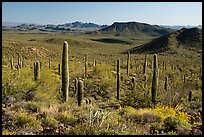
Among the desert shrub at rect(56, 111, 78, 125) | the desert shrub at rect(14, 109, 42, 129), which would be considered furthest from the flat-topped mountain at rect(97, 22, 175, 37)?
the desert shrub at rect(14, 109, 42, 129)

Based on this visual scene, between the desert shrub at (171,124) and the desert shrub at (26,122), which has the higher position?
the desert shrub at (26,122)

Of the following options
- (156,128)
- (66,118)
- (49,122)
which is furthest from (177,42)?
(49,122)

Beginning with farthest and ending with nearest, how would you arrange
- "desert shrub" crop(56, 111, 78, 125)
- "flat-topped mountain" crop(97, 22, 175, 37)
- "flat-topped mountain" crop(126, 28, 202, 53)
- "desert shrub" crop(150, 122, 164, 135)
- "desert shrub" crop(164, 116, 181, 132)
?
"flat-topped mountain" crop(97, 22, 175, 37) → "flat-topped mountain" crop(126, 28, 202, 53) → "desert shrub" crop(56, 111, 78, 125) → "desert shrub" crop(164, 116, 181, 132) → "desert shrub" crop(150, 122, 164, 135)

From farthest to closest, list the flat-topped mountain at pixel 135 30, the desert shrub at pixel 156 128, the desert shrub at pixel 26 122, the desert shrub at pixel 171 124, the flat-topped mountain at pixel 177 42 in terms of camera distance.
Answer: the flat-topped mountain at pixel 135 30 < the flat-topped mountain at pixel 177 42 < the desert shrub at pixel 171 124 < the desert shrub at pixel 156 128 < the desert shrub at pixel 26 122

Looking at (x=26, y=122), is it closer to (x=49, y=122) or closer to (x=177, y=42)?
(x=49, y=122)

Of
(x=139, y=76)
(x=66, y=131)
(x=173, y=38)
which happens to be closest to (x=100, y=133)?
(x=66, y=131)

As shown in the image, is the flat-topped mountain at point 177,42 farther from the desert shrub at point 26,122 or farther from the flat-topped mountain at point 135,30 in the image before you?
the flat-topped mountain at point 135,30

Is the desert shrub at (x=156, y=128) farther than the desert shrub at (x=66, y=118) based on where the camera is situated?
No

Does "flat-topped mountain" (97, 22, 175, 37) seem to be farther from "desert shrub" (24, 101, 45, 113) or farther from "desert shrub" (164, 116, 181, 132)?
"desert shrub" (164, 116, 181, 132)

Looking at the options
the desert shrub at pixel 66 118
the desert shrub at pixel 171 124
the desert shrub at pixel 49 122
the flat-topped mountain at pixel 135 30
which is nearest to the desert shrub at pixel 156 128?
the desert shrub at pixel 171 124

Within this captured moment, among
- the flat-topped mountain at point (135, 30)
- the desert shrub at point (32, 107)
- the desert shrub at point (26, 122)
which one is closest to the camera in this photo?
the desert shrub at point (26, 122)

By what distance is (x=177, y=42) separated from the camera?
73625 mm

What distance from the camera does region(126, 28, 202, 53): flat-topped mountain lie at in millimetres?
70375

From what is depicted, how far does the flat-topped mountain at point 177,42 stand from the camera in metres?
70.4
